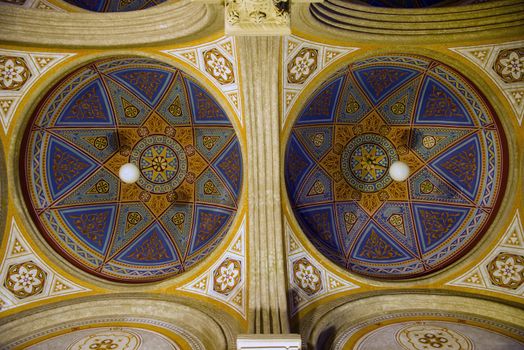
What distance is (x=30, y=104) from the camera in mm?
8328

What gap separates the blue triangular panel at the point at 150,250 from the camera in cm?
922

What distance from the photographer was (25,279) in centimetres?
843

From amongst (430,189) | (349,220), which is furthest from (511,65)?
(349,220)

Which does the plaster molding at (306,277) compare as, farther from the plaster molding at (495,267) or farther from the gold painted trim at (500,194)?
the plaster molding at (495,267)

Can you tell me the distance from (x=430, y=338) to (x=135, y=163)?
588cm

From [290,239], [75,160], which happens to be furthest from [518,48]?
[75,160]

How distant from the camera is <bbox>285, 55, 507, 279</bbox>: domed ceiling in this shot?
8938 millimetres

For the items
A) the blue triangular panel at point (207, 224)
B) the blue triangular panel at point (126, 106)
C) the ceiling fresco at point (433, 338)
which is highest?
the blue triangular panel at point (126, 106)

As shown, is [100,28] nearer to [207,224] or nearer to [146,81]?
[146,81]

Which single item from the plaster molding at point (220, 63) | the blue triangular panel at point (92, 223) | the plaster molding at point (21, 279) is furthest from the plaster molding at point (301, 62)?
the plaster molding at point (21, 279)

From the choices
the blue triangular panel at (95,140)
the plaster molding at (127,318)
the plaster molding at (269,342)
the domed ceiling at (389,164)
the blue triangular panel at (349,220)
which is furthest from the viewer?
the blue triangular panel at (349,220)

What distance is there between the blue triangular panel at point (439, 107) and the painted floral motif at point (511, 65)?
837mm

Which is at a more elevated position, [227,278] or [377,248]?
[377,248]

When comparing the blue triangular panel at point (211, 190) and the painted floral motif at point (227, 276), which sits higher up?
the blue triangular panel at point (211, 190)
